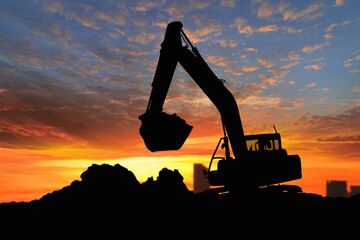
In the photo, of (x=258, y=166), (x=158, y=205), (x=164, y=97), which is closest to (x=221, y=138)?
(x=258, y=166)

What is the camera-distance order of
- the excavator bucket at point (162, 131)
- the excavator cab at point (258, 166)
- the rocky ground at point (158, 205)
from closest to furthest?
the excavator bucket at point (162, 131), the rocky ground at point (158, 205), the excavator cab at point (258, 166)

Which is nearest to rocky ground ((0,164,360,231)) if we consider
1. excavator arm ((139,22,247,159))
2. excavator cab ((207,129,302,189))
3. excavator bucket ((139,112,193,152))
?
excavator cab ((207,129,302,189))

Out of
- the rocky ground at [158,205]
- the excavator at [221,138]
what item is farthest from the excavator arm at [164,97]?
the rocky ground at [158,205]

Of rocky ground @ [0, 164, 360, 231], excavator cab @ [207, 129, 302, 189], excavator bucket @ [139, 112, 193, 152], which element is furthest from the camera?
excavator cab @ [207, 129, 302, 189]

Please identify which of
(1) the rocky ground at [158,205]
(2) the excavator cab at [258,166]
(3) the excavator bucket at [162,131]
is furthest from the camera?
(2) the excavator cab at [258,166]

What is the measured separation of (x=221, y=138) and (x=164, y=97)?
309 centimetres

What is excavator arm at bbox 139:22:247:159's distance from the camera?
8.81 meters

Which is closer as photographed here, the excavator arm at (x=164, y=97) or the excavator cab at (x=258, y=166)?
the excavator arm at (x=164, y=97)

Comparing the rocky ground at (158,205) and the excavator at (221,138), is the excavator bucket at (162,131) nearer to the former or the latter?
the excavator at (221,138)

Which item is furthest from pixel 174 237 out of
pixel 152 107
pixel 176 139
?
pixel 152 107

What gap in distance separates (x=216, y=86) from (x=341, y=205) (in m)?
7.62

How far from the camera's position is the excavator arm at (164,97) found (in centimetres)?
881

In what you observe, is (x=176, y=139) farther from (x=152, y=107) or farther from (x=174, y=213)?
(x=174, y=213)

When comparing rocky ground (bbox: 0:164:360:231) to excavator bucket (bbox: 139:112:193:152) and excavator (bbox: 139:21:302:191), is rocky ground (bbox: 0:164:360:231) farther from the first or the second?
excavator bucket (bbox: 139:112:193:152)
